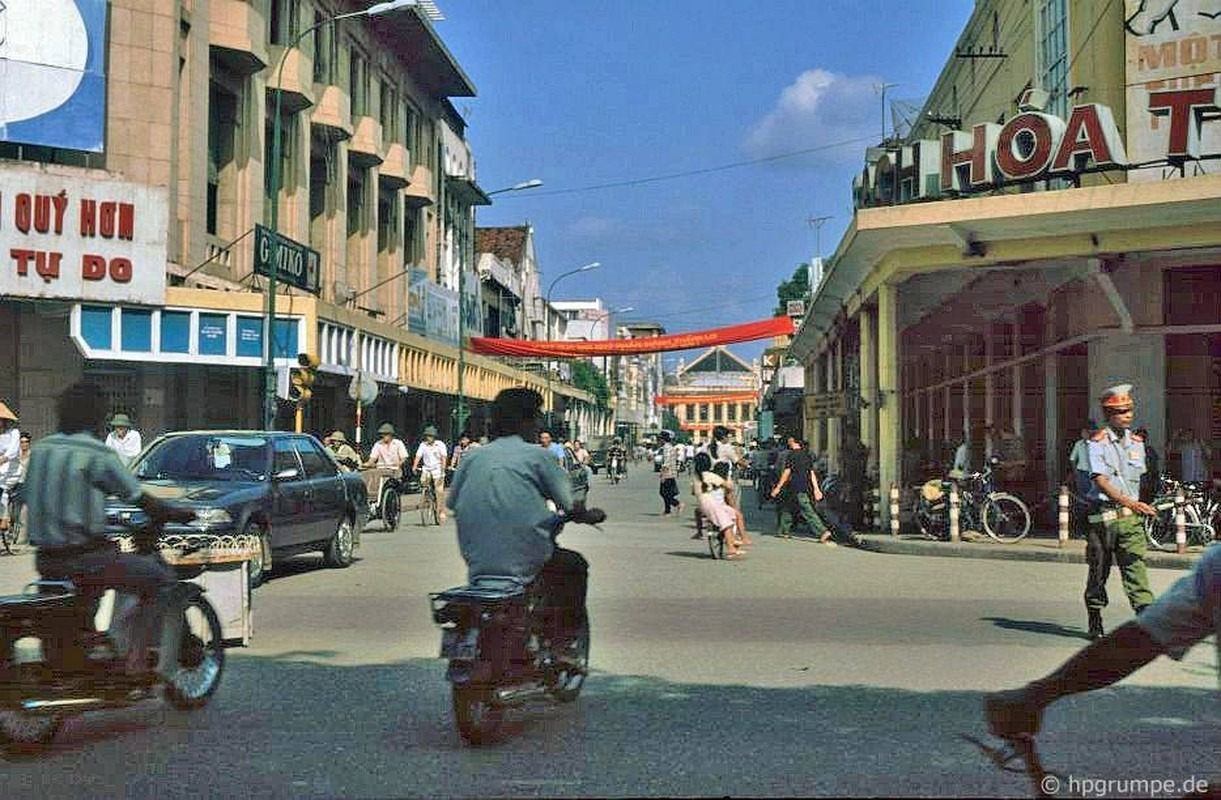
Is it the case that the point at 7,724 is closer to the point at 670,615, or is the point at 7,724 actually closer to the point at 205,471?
the point at 670,615

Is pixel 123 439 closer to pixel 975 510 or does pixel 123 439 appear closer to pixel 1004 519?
pixel 975 510

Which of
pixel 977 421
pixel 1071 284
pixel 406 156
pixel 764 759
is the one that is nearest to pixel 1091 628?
pixel 764 759

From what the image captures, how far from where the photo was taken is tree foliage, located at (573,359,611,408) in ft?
321

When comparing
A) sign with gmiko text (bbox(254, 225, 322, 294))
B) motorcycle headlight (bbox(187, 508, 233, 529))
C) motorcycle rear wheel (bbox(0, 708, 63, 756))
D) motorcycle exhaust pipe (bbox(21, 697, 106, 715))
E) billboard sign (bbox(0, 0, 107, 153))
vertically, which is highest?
billboard sign (bbox(0, 0, 107, 153))

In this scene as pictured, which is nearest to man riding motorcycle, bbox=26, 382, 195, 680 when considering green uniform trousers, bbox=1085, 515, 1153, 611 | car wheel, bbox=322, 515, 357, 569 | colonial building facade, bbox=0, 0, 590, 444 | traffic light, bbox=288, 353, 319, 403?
green uniform trousers, bbox=1085, 515, 1153, 611

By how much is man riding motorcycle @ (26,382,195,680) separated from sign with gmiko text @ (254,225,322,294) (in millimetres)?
20476

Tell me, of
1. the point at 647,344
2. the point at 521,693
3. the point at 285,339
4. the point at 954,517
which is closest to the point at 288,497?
the point at 521,693

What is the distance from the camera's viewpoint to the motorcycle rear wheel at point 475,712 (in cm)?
596

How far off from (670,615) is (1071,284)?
13593 millimetres

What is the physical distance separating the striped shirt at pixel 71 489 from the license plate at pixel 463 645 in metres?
1.65

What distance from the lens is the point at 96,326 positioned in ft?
86.1

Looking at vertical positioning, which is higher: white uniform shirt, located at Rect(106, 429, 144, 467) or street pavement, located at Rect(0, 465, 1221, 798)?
white uniform shirt, located at Rect(106, 429, 144, 467)

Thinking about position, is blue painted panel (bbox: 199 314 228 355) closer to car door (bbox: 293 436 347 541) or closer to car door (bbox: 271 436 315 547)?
car door (bbox: 293 436 347 541)

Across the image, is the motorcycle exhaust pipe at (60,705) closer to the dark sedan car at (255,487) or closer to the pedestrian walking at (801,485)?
the dark sedan car at (255,487)
